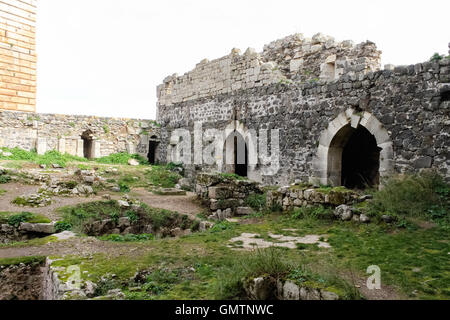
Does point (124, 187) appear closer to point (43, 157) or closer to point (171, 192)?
point (171, 192)

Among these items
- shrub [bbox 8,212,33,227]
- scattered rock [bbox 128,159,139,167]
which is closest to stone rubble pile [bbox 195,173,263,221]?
shrub [bbox 8,212,33,227]

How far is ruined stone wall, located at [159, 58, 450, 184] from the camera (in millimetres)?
8031

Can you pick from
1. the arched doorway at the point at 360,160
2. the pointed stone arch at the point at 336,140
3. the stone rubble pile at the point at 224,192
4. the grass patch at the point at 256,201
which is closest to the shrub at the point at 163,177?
the stone rubble pile at the point at 224,192

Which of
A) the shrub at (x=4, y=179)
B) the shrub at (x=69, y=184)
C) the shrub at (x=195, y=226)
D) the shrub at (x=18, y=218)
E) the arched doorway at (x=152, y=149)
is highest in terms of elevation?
the arched doorway at (x=152, y=149)

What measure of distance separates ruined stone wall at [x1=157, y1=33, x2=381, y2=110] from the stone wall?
44 cm

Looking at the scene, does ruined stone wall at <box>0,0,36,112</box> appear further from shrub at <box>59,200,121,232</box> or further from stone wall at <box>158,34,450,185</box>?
shrub at <box>59,200,121,232</box>

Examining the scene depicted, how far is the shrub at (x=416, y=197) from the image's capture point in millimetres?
6797

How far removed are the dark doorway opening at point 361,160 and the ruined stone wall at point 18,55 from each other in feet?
49.7

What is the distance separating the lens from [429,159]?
8.06 m

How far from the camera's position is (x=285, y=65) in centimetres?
1359

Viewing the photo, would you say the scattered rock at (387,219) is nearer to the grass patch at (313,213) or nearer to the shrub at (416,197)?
the shrub at (416,197)

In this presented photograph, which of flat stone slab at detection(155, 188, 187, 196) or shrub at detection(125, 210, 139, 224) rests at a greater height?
flat stone slab at detection(155, 188, 187, 196)

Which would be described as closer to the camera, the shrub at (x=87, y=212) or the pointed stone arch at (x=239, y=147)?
the shrub at (x=87, y=212)
